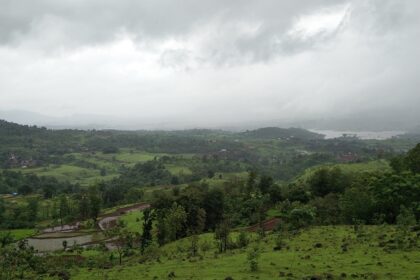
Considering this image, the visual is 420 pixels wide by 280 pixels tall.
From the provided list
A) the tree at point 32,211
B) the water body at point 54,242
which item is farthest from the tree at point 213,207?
the tree at point 32,211

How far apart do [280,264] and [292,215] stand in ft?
88.5

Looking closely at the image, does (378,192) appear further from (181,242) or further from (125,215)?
(125,215)

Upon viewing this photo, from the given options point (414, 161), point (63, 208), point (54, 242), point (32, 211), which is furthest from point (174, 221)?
point (32, 211)

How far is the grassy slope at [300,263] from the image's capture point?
94.4ft

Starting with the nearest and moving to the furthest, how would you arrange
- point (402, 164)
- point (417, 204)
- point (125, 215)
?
point (417, 204) → point (402, 164) → point (125, 215)

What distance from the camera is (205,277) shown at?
3086cm

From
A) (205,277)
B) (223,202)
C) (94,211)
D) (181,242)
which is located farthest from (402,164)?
(94,211)

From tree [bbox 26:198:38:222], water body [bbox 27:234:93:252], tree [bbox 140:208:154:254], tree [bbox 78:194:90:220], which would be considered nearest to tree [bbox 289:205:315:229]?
tree [bbox 140:208:154:254]

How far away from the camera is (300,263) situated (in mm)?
32500

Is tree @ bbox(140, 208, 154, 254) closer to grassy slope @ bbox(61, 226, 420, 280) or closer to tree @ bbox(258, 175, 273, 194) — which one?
grassy slope @ bbox(61, 226, 420, 280)

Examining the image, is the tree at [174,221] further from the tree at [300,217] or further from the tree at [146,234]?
the tree at [300,217]

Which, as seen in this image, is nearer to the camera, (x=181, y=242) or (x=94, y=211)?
(x=181, y=242)

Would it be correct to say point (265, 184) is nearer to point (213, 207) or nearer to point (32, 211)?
point (213, 207)

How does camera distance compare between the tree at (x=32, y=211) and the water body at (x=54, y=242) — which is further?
the tree at (x=32, y=211)
